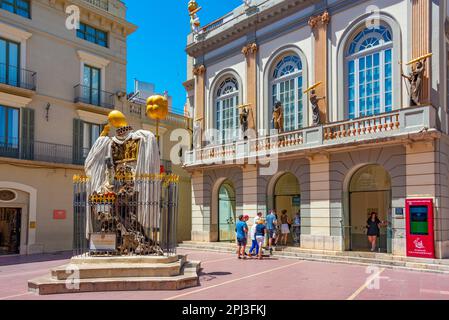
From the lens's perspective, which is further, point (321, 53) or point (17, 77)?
point (17, 77)

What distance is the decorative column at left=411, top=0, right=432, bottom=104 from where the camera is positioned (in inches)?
614

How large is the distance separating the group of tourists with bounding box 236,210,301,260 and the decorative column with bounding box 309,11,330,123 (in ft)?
15.5

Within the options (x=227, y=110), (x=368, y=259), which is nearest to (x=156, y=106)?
(x=368, y=259)

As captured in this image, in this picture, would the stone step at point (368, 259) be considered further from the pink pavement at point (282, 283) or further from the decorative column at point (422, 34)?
the decorative column at point (422, 34)

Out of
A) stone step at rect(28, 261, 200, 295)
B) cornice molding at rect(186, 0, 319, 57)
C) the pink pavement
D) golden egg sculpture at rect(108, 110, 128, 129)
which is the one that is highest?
cornice molding at rect(186, 0, 319, 57)

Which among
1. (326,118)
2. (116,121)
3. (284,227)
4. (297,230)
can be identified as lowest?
(297,230)

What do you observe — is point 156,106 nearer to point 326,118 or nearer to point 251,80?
point 326,118

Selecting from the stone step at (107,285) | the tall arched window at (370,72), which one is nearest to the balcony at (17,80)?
the stone step at (107,285)

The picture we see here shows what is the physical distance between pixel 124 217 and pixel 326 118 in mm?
10338

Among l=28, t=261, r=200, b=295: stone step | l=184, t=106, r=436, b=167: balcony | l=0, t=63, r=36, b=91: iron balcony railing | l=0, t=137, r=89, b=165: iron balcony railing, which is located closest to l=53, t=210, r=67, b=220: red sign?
l=0, t=137, r=89, b=165: iron balcony railing

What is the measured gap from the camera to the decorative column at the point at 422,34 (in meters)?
15.6

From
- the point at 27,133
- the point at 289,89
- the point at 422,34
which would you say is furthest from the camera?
the point at 27,133

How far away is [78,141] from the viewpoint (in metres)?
23.6

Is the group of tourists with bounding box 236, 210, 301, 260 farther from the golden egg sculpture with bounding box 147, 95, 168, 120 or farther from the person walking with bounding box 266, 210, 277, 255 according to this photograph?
the golden egg sculpture with bounding box 147, 95, 168, 120
